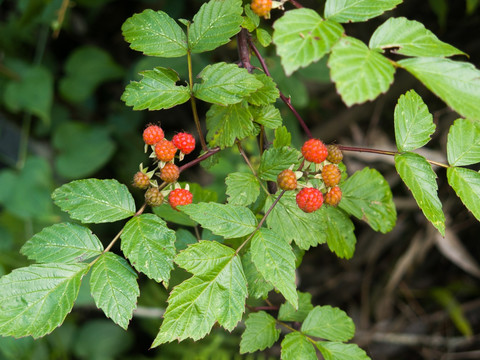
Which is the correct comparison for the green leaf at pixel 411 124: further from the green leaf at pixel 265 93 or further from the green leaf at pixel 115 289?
the green leaf at pixel 115 289

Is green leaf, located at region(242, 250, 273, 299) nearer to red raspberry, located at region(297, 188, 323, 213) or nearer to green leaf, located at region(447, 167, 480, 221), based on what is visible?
red raspberry, located at region(297, 188, 323, 213)

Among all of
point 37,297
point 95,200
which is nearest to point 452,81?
point 95,200

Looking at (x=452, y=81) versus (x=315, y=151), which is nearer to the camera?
(x=452, y=81)

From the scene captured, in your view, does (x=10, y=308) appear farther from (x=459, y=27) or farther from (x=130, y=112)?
(x=459, y=27)

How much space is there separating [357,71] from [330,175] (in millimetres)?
257

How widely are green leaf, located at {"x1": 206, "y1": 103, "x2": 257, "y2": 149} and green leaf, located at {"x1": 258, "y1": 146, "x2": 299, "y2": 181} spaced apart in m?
0.07

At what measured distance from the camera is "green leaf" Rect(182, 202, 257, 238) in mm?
914

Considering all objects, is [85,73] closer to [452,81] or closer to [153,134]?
[153,134]

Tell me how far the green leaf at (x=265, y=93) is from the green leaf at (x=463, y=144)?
430 mm

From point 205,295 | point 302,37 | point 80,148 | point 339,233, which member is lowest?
point 80,148

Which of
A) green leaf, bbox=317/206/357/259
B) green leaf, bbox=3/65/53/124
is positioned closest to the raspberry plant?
green leaf, bbox=317/206/357/259

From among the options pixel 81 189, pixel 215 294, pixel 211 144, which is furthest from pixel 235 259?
pixel 81 189

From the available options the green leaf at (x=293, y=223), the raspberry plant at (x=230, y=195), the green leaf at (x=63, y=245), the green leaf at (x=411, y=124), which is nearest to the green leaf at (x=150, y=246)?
the raspberry plant at (x=230, y=195)

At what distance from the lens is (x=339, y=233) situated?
45.1 inches
